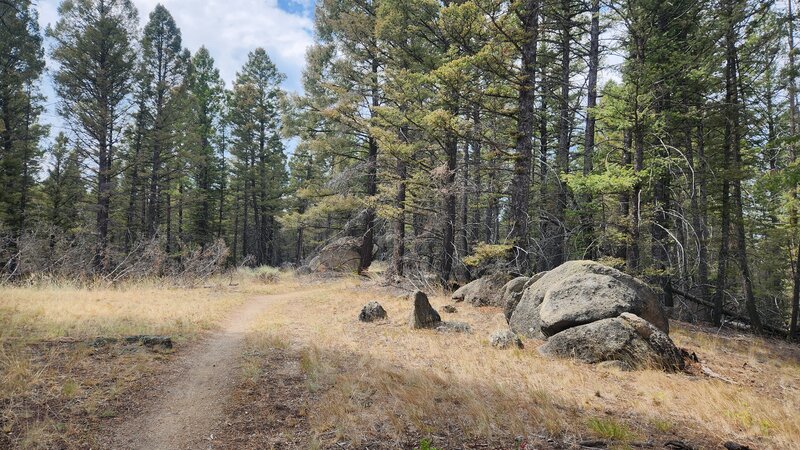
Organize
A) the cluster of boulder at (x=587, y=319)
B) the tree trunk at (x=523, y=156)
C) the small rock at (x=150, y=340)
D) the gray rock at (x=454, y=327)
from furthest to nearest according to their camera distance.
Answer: the tree trunk at (x=523, y=156)
the gray rock at (x=454, y=327)
the small rock at (x=150, y=340)
the cluster of boulder at (x=587, y=319)

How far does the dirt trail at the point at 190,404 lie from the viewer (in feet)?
12.9

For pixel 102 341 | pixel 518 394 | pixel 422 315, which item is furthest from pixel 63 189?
pixel 518 394

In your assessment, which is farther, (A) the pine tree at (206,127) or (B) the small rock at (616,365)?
(A) the pine tree at (206,127)

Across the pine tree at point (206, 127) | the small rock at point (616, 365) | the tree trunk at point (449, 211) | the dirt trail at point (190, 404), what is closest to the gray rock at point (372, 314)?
the dirt trail at point (190, 404)

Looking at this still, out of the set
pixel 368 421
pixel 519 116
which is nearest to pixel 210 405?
pixel 368 421

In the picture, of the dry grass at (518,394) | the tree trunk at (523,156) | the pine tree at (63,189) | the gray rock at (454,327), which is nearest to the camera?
the dry grass at (518,394)

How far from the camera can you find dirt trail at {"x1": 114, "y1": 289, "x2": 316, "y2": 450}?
12.9 ft

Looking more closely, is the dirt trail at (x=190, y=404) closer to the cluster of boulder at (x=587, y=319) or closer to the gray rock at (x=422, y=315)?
the gray rock at (x=422, y=315)

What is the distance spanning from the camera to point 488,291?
452 inches

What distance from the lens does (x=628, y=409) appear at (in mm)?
4648

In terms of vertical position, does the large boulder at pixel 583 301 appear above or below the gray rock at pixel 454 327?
above

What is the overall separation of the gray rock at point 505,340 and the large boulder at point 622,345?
601 millimetres

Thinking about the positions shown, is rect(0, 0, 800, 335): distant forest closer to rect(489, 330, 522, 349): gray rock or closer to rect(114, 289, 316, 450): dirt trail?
rect(489, 330, 522, 349): gray rock

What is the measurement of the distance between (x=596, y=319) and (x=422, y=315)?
361 cm
